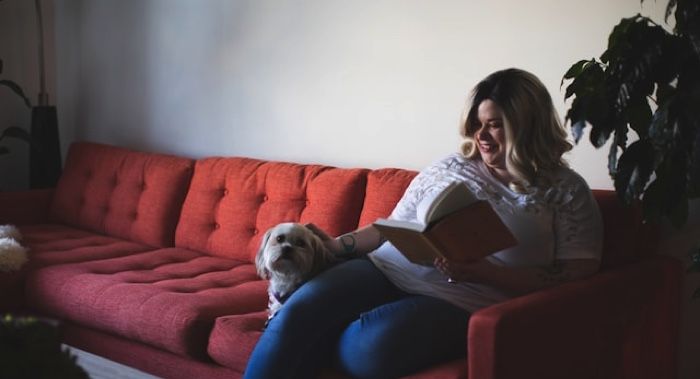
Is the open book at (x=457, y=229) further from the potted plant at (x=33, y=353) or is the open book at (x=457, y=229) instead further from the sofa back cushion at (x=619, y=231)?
the potted plant at (x=33, y=353)

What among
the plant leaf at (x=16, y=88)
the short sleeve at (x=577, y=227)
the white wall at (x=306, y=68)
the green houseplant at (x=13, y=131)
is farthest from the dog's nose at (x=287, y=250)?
the plant leaf at (x=16, y=88)

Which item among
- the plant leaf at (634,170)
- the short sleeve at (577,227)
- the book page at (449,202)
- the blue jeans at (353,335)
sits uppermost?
the plant leaf at (634,170)

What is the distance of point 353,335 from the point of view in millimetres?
1957

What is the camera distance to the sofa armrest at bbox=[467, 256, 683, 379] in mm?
1664

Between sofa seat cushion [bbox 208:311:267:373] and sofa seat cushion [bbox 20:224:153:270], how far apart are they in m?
0.98

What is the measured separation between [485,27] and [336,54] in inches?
27.0

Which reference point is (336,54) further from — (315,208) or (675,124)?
(675,124)

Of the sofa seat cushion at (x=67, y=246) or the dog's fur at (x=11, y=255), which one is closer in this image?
the dog's fur at (x=11, y=255)

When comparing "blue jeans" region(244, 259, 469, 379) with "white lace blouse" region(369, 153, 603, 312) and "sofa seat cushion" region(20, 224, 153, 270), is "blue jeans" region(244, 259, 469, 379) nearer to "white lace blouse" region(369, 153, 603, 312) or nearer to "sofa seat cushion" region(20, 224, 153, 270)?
"white lace blouse" region(369, 153, 603, 312)

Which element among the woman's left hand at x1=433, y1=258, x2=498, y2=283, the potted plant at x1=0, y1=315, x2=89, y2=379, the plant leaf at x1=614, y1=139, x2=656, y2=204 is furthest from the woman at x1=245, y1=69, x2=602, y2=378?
the potted plant at x1=0, y1=315, x2=89, y2=379

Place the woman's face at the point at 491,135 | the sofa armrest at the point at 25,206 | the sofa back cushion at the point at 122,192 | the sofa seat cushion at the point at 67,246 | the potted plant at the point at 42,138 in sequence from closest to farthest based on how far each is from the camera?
the woman's face at the point at 491,135
the sofa seat cushion at the point at 67,246
the sofa back cushion at the point at 122,192
the sofa armrest at the point at 25,206
the potted plant at the point at 42,138

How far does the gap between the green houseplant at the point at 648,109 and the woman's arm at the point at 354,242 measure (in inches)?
27.6

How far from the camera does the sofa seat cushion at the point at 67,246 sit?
3010 mm

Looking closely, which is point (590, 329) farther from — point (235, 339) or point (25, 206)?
point (25, 206)
